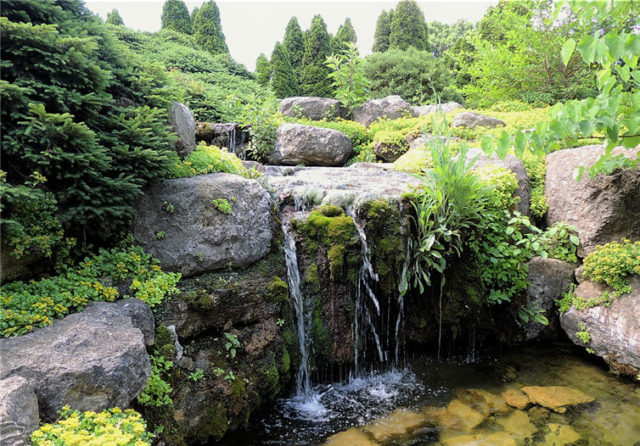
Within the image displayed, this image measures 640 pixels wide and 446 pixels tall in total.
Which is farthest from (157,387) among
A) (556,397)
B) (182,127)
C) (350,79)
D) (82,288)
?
(350,79)

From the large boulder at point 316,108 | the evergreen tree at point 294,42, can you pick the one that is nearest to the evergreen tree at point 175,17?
the evergreen tree at point 294,42

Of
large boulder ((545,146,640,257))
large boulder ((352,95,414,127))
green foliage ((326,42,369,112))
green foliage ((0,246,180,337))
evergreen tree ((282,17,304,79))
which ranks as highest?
evergreen tree ((282,17,304,79))

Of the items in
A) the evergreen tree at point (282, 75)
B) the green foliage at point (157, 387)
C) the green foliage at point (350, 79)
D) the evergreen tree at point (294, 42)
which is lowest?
the green foliage at point (157, 387)

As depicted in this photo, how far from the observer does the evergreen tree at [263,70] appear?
20.0m

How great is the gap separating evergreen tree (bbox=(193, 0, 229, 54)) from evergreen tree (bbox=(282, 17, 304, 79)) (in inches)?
154

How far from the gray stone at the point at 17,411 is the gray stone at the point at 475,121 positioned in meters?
8.93

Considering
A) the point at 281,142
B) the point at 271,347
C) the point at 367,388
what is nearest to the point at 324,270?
the point at 271,347

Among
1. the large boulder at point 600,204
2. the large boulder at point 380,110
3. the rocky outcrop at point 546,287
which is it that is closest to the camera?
the large boulder at point 600,204

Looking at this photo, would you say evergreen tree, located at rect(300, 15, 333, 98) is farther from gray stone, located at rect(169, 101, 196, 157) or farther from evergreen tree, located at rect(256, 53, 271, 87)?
gray stone, located at rect(169, 101, 196, 157)

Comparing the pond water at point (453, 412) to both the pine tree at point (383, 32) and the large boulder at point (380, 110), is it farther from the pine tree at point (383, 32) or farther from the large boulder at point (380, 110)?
the pine tree at point (383, 32)

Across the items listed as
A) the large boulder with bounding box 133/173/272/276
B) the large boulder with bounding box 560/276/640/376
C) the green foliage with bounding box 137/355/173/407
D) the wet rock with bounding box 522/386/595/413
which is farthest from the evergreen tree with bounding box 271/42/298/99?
the green foliage with bounding box 137/355/173/407

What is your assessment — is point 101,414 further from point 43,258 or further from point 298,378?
point 298,378

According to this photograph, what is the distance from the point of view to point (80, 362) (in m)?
2.50

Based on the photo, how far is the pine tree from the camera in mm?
A: 25922
